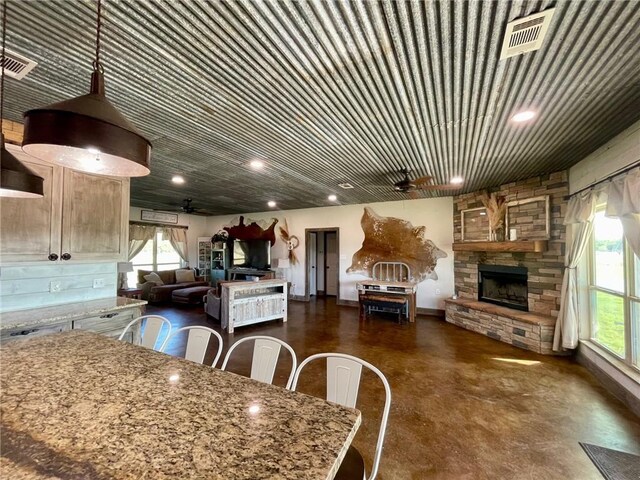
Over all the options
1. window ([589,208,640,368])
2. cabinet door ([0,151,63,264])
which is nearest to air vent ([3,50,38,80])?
cabinet door ([0,151,63,264])

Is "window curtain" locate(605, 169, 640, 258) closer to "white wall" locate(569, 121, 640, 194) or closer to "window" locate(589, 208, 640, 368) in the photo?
"white wall" locate(569, 121, 640, 194)

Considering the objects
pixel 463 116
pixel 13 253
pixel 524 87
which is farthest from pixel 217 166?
pixel 524 87

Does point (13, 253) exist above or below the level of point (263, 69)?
below

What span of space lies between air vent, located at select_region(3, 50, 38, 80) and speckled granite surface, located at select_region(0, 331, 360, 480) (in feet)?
5.96

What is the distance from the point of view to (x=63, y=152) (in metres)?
1.15

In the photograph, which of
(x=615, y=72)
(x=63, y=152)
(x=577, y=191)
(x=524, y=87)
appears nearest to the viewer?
(x=63, y=152)

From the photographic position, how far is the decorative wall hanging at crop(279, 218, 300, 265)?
8.02 m

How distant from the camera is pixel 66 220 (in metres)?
2.55

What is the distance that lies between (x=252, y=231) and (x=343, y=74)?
7371mm

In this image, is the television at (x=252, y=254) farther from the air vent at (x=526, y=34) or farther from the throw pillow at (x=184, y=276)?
the air vent at (x=526, y=34)

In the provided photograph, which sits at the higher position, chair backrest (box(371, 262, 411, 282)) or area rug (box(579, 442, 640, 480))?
chair backrest (box(371, 262, 411, 282))

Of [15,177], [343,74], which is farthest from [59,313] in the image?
[343,74]

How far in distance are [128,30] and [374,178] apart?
3.63m

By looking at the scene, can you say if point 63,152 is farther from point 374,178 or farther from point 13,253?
point 374,178
